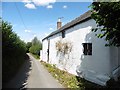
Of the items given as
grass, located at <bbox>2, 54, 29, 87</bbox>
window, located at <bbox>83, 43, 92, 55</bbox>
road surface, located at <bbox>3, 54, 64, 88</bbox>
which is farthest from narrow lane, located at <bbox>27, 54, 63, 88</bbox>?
window, located at <bbox>83, 43, 92, 55</bbox>

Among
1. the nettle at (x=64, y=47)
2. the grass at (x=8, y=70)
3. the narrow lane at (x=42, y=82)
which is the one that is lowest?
the narrow lane at (x=42, y=82)

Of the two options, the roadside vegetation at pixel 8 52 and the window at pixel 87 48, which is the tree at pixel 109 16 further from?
the roadside vegetation at pixel 8 52

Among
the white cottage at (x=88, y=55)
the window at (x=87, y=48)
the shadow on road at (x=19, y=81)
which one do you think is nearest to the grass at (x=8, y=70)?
the shadow on road at (x=19, y=81)

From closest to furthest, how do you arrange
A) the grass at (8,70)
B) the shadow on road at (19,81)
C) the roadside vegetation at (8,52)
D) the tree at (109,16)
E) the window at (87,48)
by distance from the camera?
the tree at (109,16) → the shadow on road at (19,81) → the grass at (8,70) → the roadside vegetation at (8,52) → the window at (87,48)

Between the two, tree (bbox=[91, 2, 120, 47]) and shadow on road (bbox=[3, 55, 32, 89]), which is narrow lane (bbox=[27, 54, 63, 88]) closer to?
shadow on road (bbox=[3, 55, 32, 89])

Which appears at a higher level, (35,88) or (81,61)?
(81,61)

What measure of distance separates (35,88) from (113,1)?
25.3ft

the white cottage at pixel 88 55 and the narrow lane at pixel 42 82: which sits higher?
the white cottage at pixel 88 55

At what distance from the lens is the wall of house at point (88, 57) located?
15.3m

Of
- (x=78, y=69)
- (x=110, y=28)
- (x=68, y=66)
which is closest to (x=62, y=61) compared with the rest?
(x=68, y=66)

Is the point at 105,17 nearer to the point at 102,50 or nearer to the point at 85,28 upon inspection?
the point at 102,50

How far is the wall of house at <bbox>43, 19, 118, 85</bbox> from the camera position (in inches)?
602

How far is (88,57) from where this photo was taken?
58.2ft

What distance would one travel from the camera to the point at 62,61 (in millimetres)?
26656
